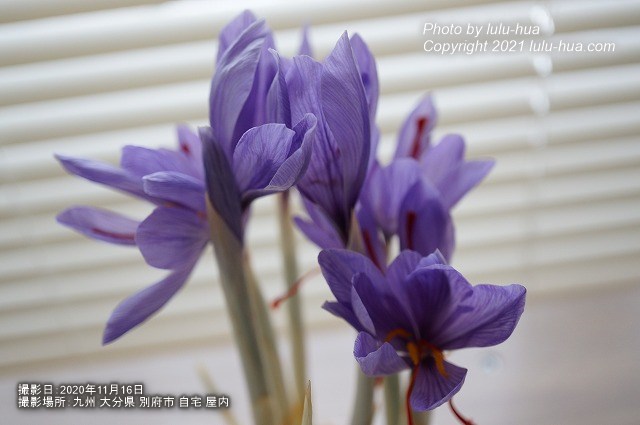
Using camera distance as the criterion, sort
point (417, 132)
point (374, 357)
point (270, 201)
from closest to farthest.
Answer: point (374, 357)
point (417, 132)
point (270, 201)

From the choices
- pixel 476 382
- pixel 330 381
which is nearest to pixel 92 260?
pixel 330 381

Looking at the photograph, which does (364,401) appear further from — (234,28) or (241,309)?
(234,28)

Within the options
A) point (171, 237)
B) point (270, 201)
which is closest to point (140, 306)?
point (171, 237)

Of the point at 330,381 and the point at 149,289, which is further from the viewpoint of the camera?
the point at 330,381

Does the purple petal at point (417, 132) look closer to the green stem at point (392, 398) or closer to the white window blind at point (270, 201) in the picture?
the green stem at point (392, 398)

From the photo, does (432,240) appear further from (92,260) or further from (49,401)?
(92,260)

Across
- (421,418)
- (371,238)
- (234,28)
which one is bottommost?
(421,418)
